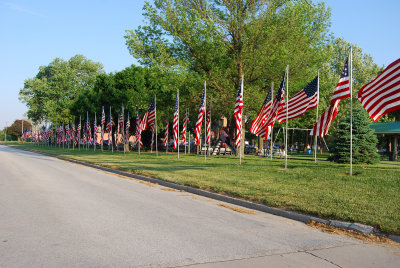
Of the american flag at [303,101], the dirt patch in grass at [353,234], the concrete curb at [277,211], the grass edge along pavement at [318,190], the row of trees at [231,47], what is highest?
the row of trees at [231,47]

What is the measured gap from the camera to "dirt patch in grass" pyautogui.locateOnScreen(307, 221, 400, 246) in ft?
21.4

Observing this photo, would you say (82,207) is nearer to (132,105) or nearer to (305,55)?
(305,55)

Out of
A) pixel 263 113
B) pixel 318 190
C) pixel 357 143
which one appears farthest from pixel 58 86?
pixel 318 190

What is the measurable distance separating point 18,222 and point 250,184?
302 inches

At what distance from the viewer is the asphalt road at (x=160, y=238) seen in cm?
512

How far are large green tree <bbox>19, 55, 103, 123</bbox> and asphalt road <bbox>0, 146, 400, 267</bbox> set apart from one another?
64.5 metres

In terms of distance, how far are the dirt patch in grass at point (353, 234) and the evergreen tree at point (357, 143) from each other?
45.0ft

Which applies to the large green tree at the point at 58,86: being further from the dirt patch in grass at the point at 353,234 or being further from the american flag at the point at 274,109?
the dirt patch in grass at the point at 353,234

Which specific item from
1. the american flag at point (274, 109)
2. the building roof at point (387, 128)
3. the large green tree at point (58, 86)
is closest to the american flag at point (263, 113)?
the american flag at point (274, 109)

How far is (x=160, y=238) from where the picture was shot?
20.4ft

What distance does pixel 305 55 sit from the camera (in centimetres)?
2642

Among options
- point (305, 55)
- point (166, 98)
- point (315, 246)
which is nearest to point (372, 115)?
point (315, 246)

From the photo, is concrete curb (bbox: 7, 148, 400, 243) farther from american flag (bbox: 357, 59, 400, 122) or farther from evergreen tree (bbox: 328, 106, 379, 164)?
evergreen tree (bbox: 328, 106, 379, 164)

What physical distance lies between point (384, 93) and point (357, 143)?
10.7 metres
